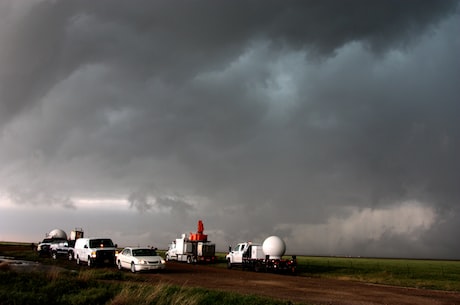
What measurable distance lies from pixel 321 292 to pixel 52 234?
2051 inches

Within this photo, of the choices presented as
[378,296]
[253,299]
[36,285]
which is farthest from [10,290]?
[378,296]

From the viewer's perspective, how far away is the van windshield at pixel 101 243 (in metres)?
34.4

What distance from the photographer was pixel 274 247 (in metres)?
36.2

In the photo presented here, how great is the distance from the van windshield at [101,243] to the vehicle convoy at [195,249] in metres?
13.3

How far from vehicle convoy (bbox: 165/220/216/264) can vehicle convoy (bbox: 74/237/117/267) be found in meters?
13.3

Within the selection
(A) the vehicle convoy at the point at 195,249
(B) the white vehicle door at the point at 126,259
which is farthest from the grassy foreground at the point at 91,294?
(A) the vehicle convoy at the point at 195,249

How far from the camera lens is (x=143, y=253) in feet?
98.4

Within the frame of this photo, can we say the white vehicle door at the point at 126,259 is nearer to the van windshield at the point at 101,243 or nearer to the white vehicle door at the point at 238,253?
the van windshield at the point at 101,243

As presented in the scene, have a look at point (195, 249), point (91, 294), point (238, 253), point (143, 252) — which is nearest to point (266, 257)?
point (238, 253)

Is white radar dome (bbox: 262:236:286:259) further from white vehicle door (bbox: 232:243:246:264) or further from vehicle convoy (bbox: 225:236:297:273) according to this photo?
white vehicle door (bbox: 232:243:246:264)

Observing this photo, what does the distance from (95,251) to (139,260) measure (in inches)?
247

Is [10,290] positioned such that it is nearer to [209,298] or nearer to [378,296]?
[209,298]

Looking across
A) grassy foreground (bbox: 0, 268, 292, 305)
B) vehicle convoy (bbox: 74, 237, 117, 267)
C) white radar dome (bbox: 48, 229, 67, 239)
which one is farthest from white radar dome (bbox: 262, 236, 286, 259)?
white radar dome (bbox: 48, 229, 67, 239)

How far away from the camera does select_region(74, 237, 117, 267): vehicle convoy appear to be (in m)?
33.1
